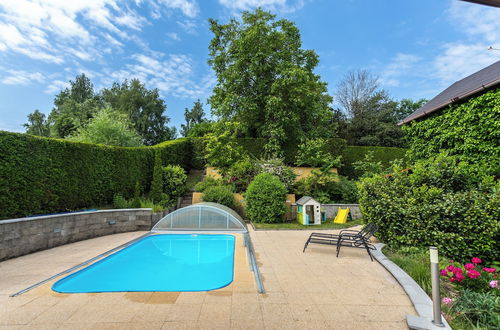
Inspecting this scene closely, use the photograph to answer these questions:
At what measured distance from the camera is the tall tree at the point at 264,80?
17891 millimetres

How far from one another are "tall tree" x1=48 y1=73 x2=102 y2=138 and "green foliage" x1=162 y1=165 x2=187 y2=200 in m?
13.3

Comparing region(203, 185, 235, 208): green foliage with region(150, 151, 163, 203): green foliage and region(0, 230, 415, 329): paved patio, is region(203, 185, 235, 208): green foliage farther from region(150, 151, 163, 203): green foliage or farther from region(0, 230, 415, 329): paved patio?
region(0, 230, 415, 329): paved patio

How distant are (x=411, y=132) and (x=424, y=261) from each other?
697 centimetres

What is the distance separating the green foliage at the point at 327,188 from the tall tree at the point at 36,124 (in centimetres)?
4072

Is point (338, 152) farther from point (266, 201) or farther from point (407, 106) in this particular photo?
point (407, 106)

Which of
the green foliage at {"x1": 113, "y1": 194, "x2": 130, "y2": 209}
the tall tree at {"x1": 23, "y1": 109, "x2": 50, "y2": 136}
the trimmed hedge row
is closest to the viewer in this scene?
the green foliage at {"x1": 113, "y1": 194, "x2": 130, "y2": 209}

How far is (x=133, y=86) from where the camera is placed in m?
32.4

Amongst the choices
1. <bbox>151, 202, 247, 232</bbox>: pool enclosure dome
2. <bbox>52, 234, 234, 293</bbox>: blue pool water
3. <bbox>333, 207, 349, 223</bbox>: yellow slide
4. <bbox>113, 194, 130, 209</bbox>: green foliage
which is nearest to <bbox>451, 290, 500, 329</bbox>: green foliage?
<bbox>52, 234, 234, 293</bbox>: blue pool water

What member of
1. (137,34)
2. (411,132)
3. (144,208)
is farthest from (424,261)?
(137,34)

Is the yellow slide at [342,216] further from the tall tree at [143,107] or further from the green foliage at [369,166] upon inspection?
the tall tree at [143,107]

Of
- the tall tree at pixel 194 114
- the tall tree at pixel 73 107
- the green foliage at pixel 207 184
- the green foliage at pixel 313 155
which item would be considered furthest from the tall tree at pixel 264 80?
the tall tree at pixel 194 114

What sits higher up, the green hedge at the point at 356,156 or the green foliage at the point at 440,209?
the green hedge at the point at 356,156

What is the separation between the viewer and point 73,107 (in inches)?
1106

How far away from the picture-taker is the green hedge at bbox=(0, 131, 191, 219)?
673 centimetres
